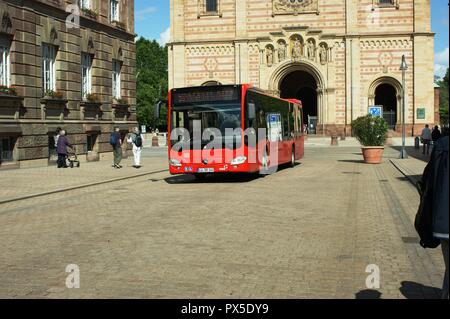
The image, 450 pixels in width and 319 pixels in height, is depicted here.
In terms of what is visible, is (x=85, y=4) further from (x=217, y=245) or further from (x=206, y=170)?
(x=217, y=245)

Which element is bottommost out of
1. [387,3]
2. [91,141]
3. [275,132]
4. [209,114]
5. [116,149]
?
[116,149]

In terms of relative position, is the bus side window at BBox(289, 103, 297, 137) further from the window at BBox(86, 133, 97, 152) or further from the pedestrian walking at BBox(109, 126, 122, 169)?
the window at BBox(86, 133, 97, 152)

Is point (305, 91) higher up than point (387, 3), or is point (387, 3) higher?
point (387, 3)

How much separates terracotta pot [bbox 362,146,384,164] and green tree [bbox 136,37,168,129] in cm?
5140

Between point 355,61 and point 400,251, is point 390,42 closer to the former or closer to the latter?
point 355,61

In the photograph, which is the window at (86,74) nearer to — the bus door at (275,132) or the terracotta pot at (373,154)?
the bus door at (275,132)

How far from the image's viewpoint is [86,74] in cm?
2852

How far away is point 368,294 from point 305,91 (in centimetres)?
5560

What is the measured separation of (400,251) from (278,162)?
47.5ft

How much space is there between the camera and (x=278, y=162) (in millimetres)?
22375

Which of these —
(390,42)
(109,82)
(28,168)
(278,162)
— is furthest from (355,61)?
(28,168)

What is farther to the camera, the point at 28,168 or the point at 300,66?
the point at 300,66

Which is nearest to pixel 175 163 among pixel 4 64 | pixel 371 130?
pixel 4 64

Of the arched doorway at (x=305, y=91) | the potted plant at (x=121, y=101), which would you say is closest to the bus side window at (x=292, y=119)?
the potted plant at (x=121, y=101)
